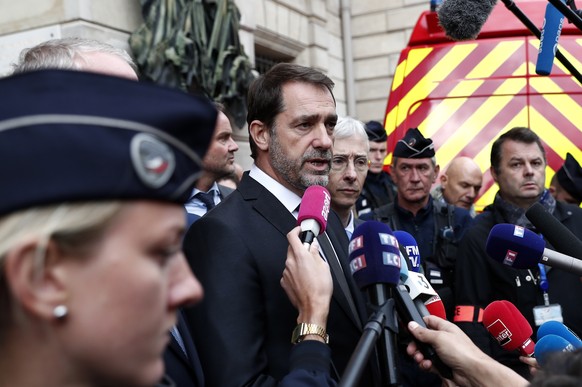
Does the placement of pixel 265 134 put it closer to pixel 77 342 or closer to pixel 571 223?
pixel 77 342

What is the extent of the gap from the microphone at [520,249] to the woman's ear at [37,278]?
4.58 ft

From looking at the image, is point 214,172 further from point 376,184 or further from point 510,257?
point 376,184

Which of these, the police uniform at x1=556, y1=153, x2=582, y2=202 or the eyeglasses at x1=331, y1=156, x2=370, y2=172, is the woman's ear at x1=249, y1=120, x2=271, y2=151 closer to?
the eyeglasses at x1=331, y1=156, x2=370, y2=172

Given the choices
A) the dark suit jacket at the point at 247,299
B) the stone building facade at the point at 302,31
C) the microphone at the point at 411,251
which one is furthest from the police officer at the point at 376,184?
the dark suit jacket at the point at 247,299

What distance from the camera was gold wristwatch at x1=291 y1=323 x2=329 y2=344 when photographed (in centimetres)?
172

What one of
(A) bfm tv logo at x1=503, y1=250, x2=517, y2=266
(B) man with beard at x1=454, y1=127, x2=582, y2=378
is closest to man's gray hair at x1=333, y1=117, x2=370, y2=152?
(B) man with beard at x1=454, y1=127, x2=582, y2=378

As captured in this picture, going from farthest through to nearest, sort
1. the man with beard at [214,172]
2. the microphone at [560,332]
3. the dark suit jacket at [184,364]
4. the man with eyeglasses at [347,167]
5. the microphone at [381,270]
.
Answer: the man with eyeglasses at [347,167] → the man with beard at [214,172] → the microphone at [560,332] → the dark suit jacket at [184,364] → the microphone at [381,270]

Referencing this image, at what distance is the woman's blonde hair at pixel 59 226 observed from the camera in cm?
84

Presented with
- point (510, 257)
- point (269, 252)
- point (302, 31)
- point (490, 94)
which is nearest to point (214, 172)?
point (269, 252)

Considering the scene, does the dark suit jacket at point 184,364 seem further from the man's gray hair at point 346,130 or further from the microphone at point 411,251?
the man's gray hair at point 346,130

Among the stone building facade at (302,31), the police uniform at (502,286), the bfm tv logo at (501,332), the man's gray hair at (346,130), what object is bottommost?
the police uniform at (502,286)

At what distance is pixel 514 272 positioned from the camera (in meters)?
3.42

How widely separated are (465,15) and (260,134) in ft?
2.43

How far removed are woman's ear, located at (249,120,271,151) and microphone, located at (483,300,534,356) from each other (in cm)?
88
